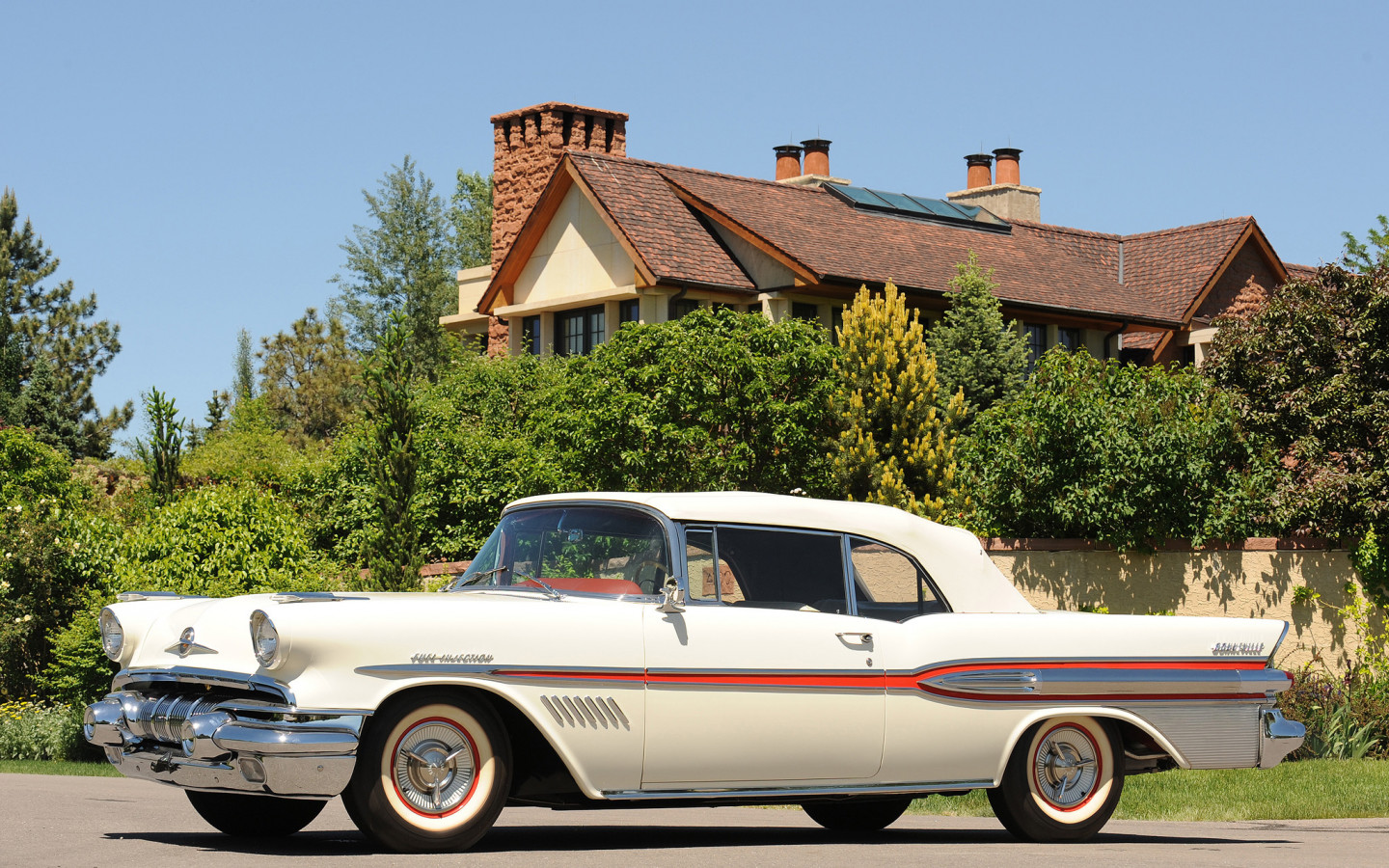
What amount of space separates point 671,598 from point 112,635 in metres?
2.86

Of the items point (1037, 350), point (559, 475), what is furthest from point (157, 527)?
point (1037, 350)

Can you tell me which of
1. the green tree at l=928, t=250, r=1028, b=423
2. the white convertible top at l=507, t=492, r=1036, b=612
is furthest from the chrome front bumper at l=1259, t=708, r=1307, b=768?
the green tree at l=928, t=250, r=1028, b=423

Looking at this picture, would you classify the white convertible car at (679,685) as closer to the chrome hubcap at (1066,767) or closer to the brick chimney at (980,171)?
the chrome hubcap at (1066,767)

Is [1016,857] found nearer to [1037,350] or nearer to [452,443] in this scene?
[452,443]

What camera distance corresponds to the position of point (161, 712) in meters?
7.74

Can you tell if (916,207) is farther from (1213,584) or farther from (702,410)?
(1213,584)

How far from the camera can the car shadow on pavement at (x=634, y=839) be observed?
799 cm

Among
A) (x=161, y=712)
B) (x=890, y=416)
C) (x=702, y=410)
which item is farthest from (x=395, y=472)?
(x=161, y=712)

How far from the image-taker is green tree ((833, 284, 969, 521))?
896 inches

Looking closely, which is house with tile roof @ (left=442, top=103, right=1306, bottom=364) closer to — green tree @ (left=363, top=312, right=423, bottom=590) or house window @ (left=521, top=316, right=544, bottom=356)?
house window @ (left=521, top=316, right=544, bottom=356)

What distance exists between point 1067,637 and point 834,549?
1.37 metres

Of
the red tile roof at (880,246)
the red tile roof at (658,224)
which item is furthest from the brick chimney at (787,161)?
the red tile roof at (658,224)

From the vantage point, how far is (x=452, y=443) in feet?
86.0

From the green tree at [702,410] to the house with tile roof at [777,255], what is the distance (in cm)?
530
